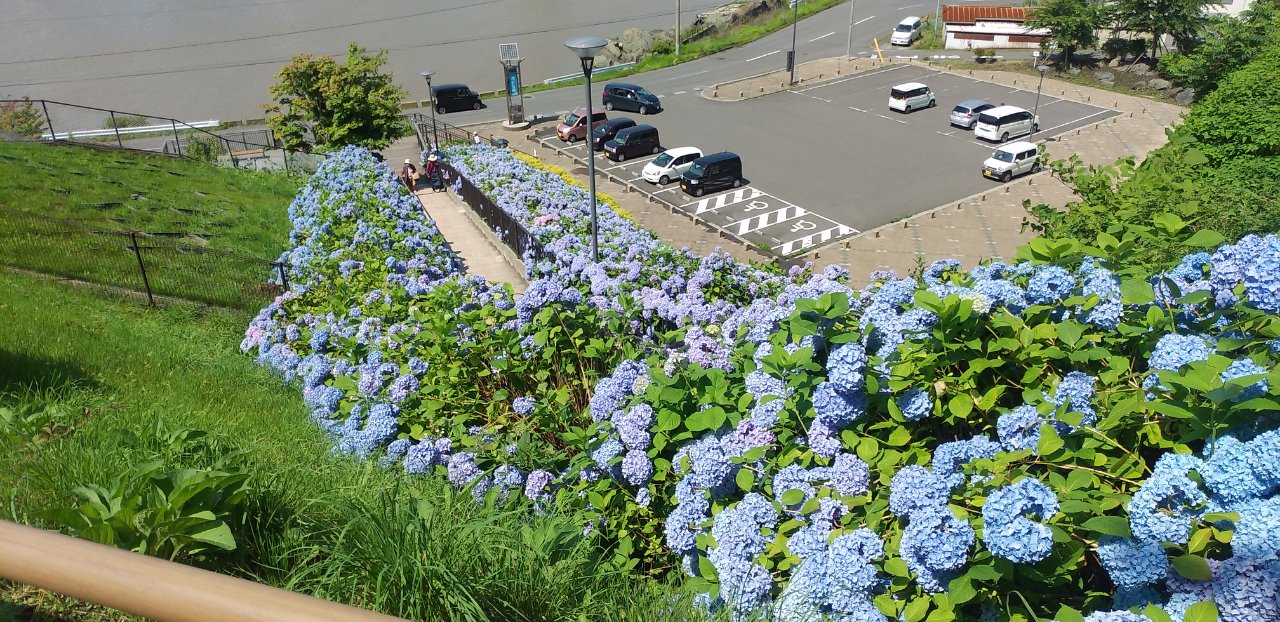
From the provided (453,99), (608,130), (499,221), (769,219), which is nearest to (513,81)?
(453,99)

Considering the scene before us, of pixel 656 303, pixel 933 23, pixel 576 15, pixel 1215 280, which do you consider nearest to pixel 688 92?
pixel 933 23

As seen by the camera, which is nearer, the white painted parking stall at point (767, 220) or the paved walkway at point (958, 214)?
the paved walkway at point (958, 214)

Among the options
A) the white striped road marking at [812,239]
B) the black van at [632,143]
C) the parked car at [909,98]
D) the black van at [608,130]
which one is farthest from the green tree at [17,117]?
the parked car at [909,98]

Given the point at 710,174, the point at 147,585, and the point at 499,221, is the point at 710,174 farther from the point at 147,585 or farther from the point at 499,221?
the point at 147,585

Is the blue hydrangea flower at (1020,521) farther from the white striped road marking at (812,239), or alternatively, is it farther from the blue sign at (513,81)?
the blue sign at (513,81)

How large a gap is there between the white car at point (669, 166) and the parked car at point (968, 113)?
448 inches

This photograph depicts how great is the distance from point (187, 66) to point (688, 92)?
1156 inches

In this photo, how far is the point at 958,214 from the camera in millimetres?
23516

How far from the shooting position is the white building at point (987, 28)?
41781mm

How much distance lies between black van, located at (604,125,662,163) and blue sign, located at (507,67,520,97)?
5.99m

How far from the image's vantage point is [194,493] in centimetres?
313

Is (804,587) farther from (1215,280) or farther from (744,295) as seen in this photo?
(744,295)

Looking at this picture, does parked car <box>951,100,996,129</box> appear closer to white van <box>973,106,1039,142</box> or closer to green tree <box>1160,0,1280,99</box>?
white van <box>973,106,1039,142</box>

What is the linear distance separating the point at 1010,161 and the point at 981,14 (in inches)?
815
